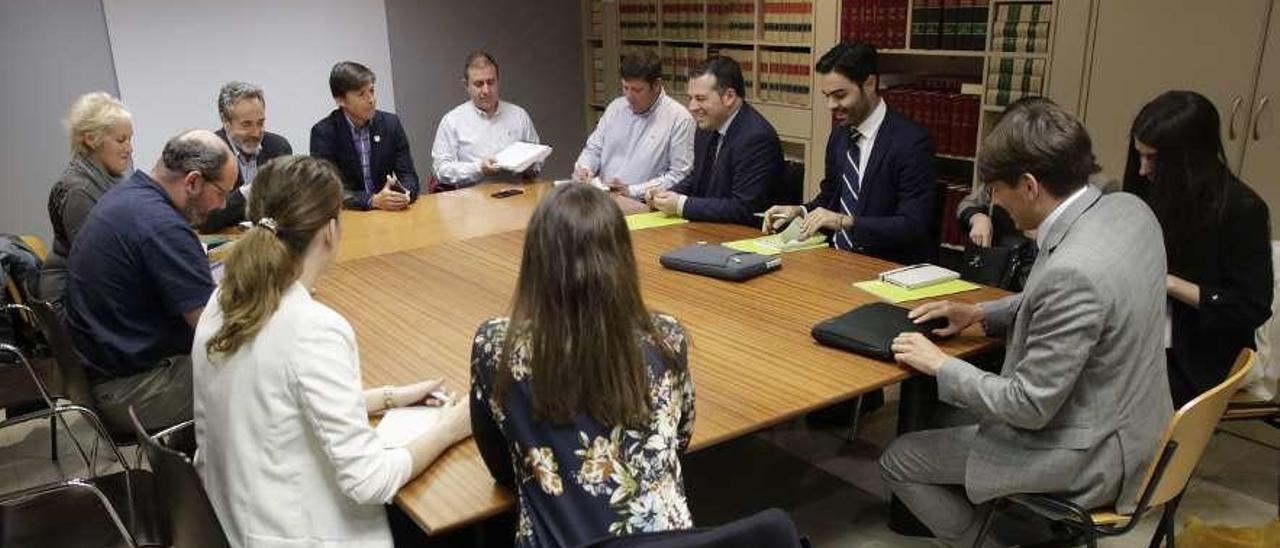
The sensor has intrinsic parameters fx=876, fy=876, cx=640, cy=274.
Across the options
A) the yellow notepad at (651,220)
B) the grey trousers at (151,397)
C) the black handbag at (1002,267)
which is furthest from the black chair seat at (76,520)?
the black handbag at (1002,267)

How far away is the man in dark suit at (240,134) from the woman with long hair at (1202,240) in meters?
3.09

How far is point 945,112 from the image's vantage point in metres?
4.72

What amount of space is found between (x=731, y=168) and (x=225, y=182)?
1.88 meters

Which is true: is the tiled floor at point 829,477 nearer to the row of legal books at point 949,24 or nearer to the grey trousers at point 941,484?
the grey trousers at point 941,484

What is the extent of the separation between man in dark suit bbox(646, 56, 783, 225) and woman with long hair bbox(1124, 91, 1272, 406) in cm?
130

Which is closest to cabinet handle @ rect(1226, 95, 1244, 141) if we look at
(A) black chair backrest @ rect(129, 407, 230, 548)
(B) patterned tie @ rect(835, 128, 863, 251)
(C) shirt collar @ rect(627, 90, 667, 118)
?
(B) patterned tie @ rect(835, 128, 863, 251)

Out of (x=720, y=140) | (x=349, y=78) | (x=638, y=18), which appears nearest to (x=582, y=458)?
(x=720, y=140)

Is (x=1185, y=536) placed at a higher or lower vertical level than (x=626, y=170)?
lower

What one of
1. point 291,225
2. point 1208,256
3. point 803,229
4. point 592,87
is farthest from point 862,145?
point 592,87

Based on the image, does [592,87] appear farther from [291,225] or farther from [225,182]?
[291,225]

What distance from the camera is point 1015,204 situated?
75.7 inches

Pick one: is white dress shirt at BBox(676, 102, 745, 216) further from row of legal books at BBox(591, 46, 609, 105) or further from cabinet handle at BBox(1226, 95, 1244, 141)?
row of legal books at BBox(591, 46, 609, 105)

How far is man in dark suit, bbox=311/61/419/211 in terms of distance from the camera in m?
4.11

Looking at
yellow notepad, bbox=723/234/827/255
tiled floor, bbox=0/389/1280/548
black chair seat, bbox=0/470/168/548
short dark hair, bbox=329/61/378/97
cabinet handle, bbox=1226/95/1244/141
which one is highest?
short dark hair, bbox=329/61/378/97
